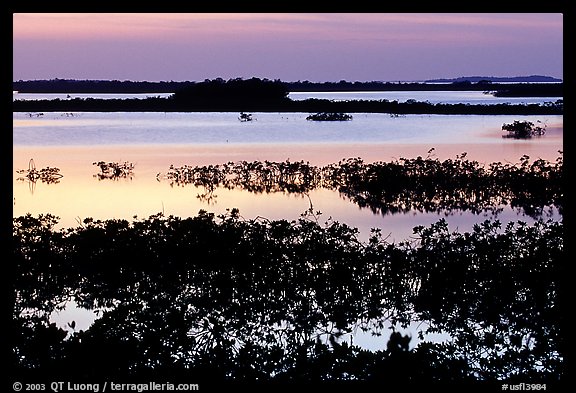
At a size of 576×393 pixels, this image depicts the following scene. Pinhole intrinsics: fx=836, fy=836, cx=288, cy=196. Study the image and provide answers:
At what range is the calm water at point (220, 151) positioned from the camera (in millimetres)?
12133

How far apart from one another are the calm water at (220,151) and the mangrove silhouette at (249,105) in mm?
764

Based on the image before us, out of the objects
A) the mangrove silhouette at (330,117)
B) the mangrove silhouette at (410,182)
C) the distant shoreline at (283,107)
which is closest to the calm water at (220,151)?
the mangrove silhouette at (410,182)

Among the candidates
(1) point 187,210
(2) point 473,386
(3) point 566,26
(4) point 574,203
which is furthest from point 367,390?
(1) point 187,210

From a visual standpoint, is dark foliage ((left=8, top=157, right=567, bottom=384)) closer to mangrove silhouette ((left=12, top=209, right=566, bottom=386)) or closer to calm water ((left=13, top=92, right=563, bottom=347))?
mangrove silhouette ((left=12, top=209, right=566, bottom=386))

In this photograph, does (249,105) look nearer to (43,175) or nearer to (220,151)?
(220,151)

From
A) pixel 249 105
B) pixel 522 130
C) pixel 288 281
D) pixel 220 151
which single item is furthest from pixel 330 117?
pixel 288 281

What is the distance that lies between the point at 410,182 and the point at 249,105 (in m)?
21.2

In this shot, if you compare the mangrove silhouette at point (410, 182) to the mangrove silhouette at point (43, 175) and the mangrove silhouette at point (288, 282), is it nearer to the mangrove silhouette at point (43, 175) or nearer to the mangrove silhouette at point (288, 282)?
the mangrove silhouette at point (43, 175)

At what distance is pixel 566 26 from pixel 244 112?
3163 centimetres

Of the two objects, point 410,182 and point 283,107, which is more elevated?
point 283,107

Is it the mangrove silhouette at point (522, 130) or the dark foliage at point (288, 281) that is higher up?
the mangrove silhouette at point (522, 130)

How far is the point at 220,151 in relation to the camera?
20.1 m

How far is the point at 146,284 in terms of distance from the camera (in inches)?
295

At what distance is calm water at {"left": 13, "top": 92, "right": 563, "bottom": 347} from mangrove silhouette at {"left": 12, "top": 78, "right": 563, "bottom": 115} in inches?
30.1
